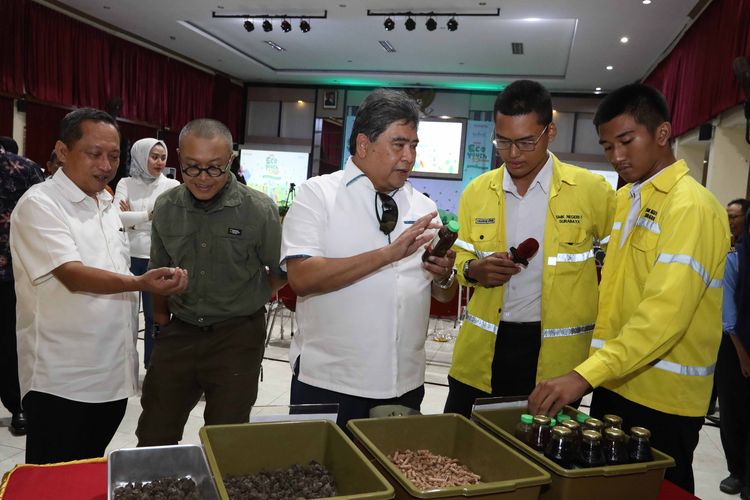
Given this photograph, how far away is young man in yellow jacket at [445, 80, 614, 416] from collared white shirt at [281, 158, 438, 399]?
12.8 inches

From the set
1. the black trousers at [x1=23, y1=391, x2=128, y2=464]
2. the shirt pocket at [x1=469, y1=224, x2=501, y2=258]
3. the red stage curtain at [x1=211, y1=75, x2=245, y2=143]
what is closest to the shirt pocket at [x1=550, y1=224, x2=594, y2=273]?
the shirt pocket at [x1=469, y1=224, x2=501, y2=258]

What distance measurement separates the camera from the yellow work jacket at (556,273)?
1.99m

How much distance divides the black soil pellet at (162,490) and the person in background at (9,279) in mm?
2735

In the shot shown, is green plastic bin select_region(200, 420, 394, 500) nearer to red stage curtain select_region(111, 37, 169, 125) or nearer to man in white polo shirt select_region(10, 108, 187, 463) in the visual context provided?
man in white polo shirt select_region(10, 108, 187, 463)

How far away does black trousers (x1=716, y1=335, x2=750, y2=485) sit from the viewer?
325 cm

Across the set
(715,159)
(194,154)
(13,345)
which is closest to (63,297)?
(194,154)

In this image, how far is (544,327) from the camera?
6.55 ft

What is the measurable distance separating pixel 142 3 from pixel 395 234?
7692 mm

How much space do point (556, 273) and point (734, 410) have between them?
6.70ft

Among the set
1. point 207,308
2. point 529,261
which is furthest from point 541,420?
point 207,308

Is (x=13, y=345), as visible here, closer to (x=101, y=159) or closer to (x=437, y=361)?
(x=101, y=159)

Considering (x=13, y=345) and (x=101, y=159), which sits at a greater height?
(x=101, y=159)

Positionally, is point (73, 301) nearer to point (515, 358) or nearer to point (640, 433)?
point (515, 358)

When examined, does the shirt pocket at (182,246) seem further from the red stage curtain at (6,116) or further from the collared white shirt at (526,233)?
the red stage curtain at (6,116)
